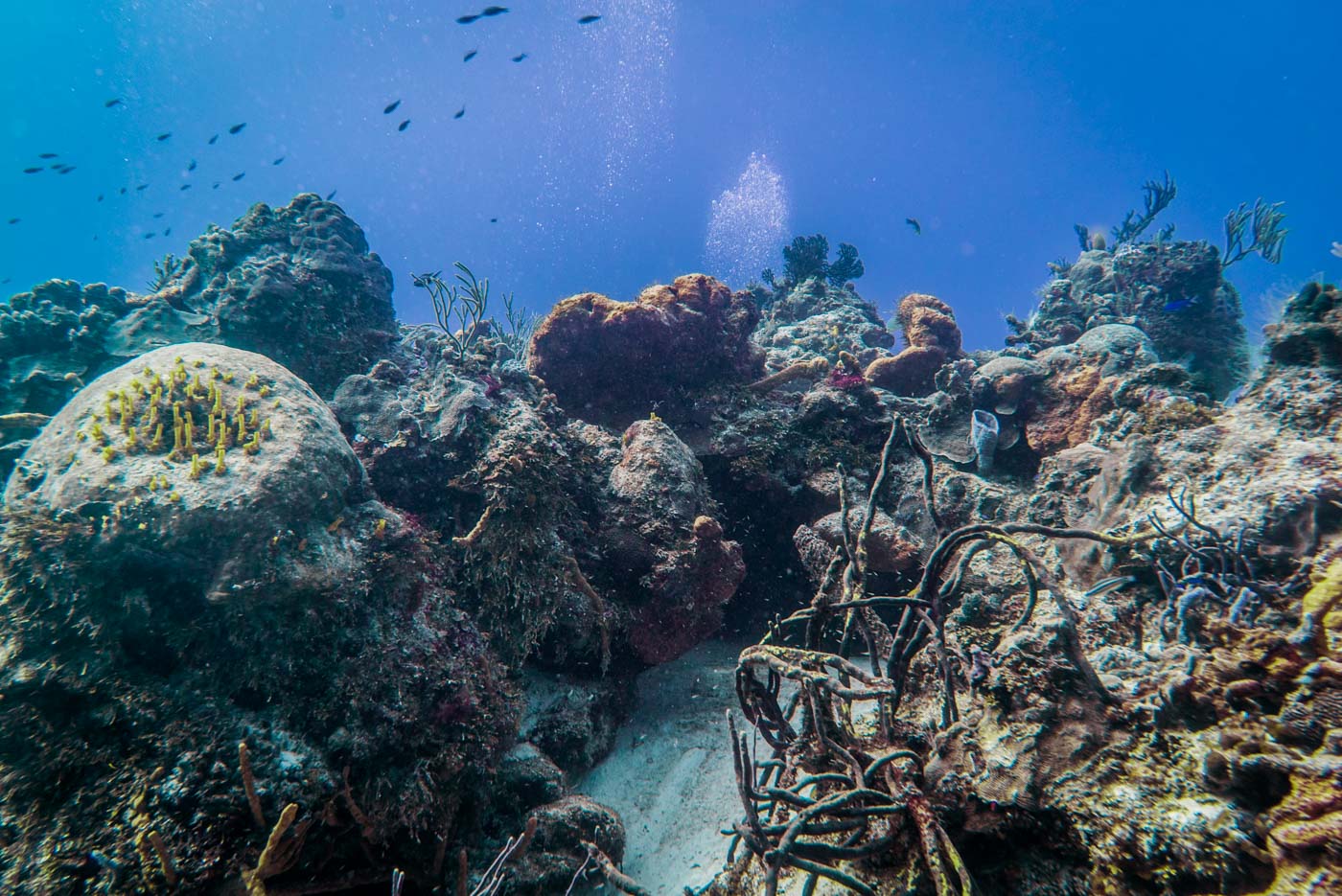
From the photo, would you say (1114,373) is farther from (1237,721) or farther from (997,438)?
(1237,721)

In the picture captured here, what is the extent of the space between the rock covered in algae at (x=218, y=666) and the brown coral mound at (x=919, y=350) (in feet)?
24.3

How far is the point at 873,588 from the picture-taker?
194 inches

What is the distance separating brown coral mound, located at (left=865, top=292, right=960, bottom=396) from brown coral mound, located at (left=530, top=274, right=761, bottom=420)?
10.7 feet

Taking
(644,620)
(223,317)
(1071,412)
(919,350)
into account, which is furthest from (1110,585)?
(223,317)

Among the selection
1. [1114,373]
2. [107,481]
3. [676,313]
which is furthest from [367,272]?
[1114,373]

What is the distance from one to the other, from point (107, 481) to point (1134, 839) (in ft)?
18.0

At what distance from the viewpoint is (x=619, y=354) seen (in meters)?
6.53

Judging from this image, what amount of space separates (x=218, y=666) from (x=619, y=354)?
4.73 metres

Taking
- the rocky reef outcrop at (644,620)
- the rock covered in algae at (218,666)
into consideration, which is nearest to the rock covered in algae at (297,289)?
the rocky reef outcrop at (644,620)

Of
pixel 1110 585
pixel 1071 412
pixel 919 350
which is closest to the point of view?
pixel 1110 585

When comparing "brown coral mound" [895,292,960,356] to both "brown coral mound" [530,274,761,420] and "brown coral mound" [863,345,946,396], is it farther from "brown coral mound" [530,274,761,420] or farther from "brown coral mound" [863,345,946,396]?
"brown coral mound" [530,274,761,420]

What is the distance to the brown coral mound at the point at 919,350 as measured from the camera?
8.41 metres

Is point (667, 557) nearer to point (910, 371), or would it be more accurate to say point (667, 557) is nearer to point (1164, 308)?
point (910, 371)

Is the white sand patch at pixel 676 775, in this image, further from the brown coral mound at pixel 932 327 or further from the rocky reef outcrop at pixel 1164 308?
the rocky reef outcrop at pixel 1164 308
